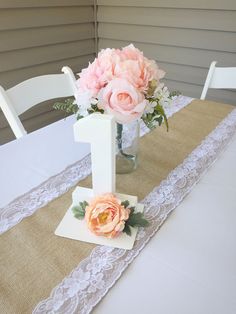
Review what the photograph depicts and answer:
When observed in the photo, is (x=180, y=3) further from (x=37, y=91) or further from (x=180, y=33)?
(x=37, y=91)

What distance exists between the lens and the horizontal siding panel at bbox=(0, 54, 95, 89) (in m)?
2.04

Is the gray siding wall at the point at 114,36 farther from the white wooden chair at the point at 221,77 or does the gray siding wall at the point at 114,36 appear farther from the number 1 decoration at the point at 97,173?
the number 1 decoration at the point at 97,173

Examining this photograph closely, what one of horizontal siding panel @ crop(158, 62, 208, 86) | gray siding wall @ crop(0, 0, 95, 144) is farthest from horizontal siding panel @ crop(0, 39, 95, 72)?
horizontal siding panel @ crop(158, 62, 208, 86)

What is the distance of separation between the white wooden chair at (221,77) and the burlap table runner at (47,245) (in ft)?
2.40

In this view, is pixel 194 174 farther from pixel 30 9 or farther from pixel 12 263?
pixel 30 9

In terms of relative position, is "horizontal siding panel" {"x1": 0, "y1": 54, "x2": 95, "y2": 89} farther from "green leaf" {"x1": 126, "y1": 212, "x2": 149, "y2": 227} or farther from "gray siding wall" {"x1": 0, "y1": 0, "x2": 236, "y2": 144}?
"green leaf" {"x1": 126, "y1": 212, "x2": 149, "y2": 227}

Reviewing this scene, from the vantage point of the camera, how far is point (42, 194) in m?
0.78

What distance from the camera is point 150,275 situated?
0.57m

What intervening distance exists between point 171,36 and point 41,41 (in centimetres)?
98

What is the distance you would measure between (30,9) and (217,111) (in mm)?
1488

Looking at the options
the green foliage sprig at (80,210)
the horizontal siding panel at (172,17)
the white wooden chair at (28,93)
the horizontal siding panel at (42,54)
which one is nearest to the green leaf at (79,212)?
the green foliage sprig at (80,210)

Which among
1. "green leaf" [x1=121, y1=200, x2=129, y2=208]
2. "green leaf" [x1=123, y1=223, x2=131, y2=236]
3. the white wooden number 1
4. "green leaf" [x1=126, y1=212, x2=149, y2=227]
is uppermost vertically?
the white wooden number 1

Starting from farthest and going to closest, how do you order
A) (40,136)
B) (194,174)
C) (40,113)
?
(40,113) → (40,136) → (194,174)

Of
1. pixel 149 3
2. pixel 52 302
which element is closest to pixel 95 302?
pixel 52 302
